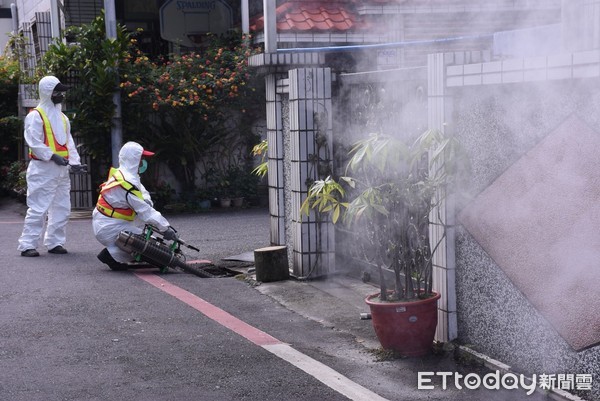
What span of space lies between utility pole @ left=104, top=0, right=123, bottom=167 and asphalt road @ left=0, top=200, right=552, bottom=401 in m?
4.56

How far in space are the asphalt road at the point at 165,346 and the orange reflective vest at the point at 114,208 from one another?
0.61 metres

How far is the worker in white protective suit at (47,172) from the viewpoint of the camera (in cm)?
1027

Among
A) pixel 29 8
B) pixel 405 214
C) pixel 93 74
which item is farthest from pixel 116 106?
pixel 405 214

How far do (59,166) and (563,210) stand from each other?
7.02 m

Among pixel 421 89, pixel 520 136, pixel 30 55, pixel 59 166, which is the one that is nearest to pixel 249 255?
pixel 59 166

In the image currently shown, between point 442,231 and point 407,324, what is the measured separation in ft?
2.22

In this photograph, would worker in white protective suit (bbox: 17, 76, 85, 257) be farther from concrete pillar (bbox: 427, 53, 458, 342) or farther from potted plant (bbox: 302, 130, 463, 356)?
concrete pillar (bbox: 427, 53, 458, 342)

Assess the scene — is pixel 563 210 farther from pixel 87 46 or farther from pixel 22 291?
pixel 87 46

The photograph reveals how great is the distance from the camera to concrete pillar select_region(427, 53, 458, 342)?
5949mm

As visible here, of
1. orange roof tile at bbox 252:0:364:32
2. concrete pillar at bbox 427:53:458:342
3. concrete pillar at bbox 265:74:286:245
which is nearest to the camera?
concrete pillar at bbox 427:53:458:342

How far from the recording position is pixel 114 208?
9297 millimetres

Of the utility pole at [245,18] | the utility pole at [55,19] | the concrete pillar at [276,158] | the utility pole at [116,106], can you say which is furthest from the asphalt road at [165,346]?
the utility pole at [55,19]

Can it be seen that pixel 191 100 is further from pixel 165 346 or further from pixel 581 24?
pixel 581 24

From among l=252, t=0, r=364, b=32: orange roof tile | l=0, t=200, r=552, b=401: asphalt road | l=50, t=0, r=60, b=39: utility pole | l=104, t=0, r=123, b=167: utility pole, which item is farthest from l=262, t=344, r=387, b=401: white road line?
l=50, t=0, r=60, b=39: utility pole
